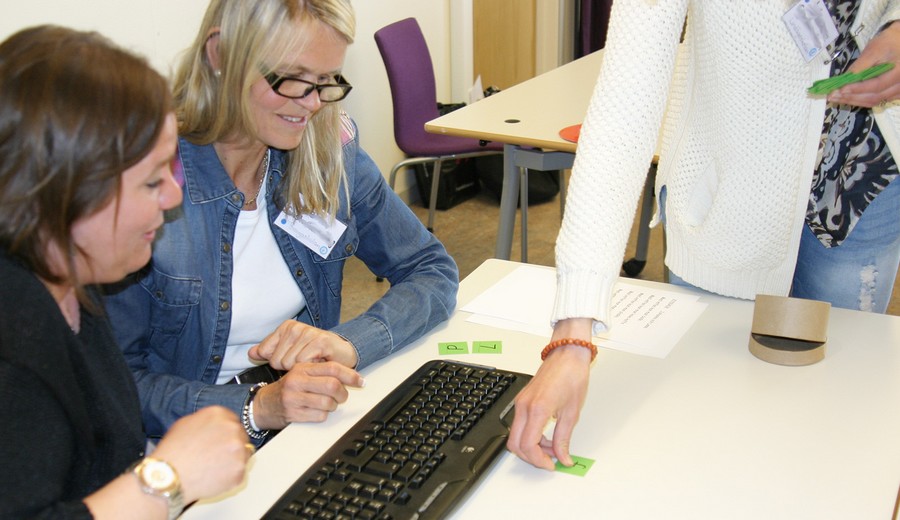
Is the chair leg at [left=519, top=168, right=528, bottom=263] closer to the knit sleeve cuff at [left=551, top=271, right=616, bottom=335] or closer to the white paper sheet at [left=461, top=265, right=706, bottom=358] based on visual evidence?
the white paper sheet at [left=461, top=265, right=706, bottom=358]

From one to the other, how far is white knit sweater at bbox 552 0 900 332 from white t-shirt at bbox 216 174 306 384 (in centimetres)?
56

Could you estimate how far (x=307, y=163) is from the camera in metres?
1.47

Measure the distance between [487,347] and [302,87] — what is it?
0.48 metres

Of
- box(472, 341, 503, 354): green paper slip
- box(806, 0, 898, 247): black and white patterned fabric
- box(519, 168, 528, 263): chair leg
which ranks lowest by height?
box(519, 168, 528, 263): chair leg

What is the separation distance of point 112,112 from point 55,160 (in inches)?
2.8

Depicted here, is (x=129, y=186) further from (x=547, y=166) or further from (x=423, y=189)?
(x=423, y=189)

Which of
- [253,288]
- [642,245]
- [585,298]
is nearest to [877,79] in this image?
[585,298]

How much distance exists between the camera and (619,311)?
1.42 metres

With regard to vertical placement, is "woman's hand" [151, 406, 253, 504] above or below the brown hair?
below

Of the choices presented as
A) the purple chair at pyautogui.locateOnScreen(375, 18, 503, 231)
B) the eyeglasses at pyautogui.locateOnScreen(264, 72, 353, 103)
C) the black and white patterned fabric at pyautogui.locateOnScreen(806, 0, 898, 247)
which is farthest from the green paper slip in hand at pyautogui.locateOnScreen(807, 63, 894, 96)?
the purple chair at pyautogui.locateOnScreen(375, 18, 503, 231)

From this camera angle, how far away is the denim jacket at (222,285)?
1283 millimetres

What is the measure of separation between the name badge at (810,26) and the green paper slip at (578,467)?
2.06 ft

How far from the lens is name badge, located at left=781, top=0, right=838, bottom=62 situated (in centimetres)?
117

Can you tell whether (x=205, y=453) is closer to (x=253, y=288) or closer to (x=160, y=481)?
(x=160, y=481)
